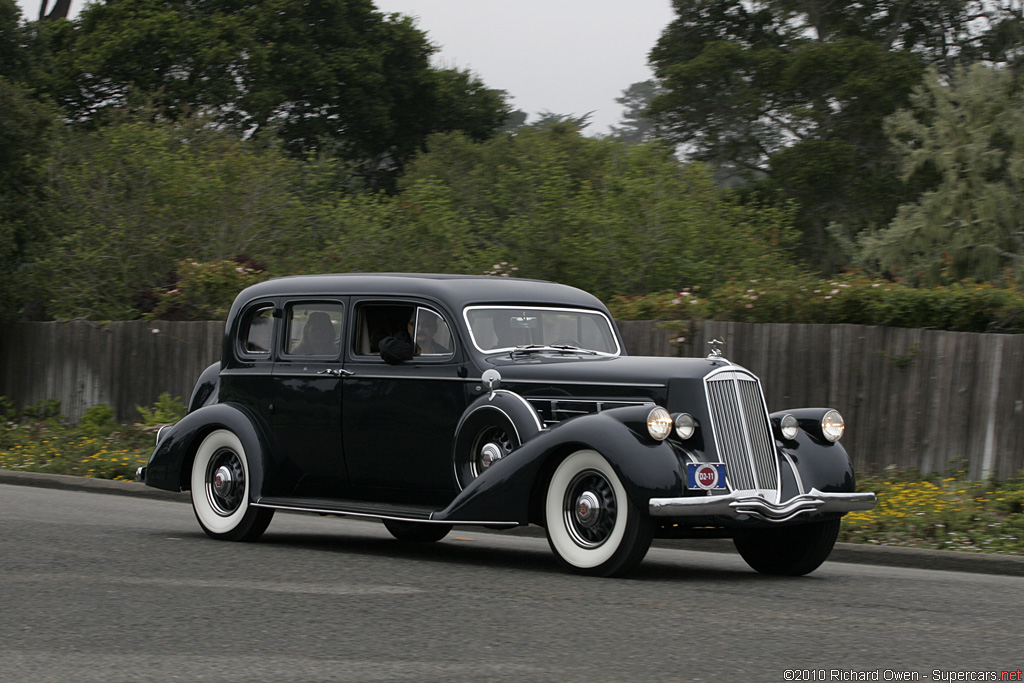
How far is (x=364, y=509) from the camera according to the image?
9.20 metres

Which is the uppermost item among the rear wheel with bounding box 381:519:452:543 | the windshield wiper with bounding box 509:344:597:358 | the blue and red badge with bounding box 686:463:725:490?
the windshield wiper with bounding box 509:344:597:358

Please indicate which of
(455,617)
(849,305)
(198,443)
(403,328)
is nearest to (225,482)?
(198,443)

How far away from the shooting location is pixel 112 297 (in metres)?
21.8

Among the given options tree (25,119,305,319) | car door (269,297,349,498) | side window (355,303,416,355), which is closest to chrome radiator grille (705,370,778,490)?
side window (355,303,416,355)

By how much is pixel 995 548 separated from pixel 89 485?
32.5 feet

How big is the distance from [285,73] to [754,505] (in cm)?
3495

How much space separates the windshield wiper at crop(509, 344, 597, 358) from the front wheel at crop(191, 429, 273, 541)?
2.33 metres

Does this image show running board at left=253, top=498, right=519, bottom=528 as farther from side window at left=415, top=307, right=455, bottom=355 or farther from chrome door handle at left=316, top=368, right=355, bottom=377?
side window at left=415, top=307, right=455, bottom=355

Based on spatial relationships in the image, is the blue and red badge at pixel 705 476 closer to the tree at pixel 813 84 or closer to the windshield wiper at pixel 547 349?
the windshield wiper at pixel 547 349

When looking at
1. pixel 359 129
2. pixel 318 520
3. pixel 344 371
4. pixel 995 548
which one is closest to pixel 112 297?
pixel 318 520

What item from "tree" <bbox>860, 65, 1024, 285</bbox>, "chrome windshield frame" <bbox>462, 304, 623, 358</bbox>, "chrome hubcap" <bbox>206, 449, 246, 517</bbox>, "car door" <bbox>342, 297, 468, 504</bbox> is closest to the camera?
"car door" <bbox>342, 297, 468, 504</bbox>

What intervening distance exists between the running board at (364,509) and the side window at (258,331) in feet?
4.27

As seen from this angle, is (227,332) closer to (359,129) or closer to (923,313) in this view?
(923,313)

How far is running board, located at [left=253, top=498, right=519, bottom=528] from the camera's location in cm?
868
